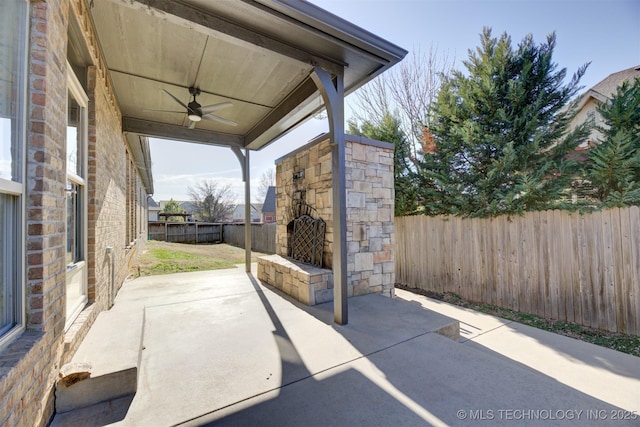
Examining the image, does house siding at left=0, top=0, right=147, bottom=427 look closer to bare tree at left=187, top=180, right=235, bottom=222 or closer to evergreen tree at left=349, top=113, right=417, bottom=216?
evergreen tree at left=349, top=113, right=417, bottom=216

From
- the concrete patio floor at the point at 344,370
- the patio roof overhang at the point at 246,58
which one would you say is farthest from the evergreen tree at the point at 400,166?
the concrete patio floor at the point at 344,370

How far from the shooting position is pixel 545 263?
14.3ft

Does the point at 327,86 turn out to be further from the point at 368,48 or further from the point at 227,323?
the point at 227,323

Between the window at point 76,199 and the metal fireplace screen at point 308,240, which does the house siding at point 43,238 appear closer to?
the window at point 76,199

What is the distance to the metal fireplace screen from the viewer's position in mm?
4707

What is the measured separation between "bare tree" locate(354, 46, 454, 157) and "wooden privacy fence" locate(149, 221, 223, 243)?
12.6 metres

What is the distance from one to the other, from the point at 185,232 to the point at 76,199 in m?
15.4

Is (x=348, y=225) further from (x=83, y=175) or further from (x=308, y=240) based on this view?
(x=83, y=175)

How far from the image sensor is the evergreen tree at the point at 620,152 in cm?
368

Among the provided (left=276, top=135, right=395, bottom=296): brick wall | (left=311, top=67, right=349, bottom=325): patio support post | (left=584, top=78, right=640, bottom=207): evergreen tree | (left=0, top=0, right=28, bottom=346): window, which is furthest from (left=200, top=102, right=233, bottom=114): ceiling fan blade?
(left=584, top=78, right=640, bottom=207): evergreen tree

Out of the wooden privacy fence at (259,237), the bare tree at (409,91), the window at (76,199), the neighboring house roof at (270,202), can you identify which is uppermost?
the bare tree at (409,91)

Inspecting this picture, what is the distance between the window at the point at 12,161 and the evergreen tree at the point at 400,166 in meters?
5.88

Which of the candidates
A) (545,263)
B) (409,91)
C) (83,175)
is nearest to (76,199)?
(83,175)

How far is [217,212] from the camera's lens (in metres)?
27.8
